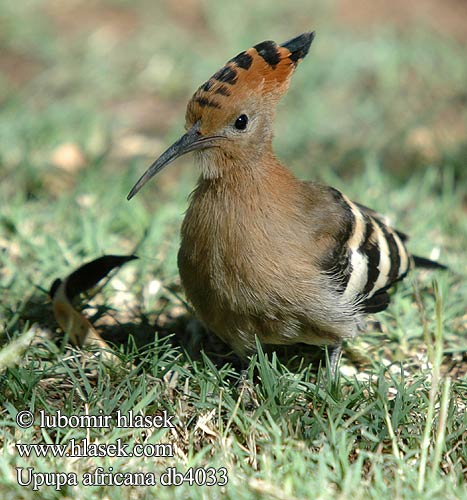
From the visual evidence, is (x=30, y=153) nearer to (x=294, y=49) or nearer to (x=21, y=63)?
(x=21, y=63)

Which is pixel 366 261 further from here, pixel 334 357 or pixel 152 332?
pixel 152 332

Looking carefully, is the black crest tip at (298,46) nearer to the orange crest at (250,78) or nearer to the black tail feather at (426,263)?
the orange crest at (250,78)

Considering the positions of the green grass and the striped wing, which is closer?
the green grass

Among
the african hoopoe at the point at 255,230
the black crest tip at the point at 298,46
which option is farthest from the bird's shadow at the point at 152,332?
the black crest tip at the point at 298,46

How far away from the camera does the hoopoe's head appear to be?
245 cm

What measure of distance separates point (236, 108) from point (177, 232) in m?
1.33

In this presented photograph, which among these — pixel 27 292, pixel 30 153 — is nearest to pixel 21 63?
pixel 30 153

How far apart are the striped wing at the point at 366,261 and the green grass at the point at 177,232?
0.23m

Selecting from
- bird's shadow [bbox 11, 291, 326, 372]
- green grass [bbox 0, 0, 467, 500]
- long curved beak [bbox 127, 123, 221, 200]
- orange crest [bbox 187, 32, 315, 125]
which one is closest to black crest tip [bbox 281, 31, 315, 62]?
orange crest [bbox 187, 32, 315, 125]

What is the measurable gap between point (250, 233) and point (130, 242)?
131cm

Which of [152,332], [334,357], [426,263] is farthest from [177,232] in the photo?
[334,357]

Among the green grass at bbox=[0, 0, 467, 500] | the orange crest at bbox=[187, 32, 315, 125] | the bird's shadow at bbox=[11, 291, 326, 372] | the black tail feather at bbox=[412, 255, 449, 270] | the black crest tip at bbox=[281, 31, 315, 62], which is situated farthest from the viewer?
the black tail feather at bbox=[412, 255, 449, 270]

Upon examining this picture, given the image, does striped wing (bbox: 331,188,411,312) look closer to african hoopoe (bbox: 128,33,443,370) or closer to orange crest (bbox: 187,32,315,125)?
african hoopoe (bbox: 128,33,443,370)

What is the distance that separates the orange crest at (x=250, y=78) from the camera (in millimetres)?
2445
